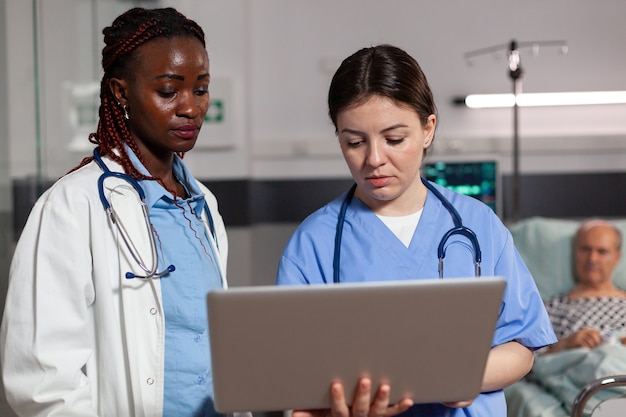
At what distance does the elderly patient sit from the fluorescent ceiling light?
71 cm

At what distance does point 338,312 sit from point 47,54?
1.41 m

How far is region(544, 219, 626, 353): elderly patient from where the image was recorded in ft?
9.55

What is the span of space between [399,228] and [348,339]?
1.17 feet

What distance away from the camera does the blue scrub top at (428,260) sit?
1.29 metres

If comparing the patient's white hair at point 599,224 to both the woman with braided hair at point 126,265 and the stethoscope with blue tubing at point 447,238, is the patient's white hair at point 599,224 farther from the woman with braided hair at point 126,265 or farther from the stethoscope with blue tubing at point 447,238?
the woman with braided hair at point 126,265

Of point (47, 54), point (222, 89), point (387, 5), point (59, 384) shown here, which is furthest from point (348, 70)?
point (387, 5)

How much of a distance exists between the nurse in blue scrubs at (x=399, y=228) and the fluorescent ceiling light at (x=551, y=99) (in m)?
2.38

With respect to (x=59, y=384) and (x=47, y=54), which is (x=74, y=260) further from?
(x=47, y=54)

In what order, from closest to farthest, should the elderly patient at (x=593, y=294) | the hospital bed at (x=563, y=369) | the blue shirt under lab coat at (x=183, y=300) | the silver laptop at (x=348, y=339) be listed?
the silver laptop at (x=348, y=339), the blue shirt under lab coat at (x=183, y=300), the hospital bed at (x=563, y=369), the elderly patient at (x=593, y=294)

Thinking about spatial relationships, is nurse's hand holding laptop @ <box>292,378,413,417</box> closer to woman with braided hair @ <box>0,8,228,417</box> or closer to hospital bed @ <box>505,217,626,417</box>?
woman with braided hair @ <box>0,8,228,417</box>

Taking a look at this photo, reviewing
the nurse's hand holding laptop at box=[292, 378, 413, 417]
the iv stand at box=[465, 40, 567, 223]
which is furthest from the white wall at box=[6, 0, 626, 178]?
the nurse's hand holding laptop at box=[292, 378, 413, 417]

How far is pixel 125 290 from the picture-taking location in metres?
1.29

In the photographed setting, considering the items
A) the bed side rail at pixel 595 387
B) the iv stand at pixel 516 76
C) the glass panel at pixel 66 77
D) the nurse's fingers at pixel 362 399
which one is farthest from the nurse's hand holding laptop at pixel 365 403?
the iv stand at pixel 516 76

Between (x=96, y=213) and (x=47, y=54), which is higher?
(x=47, y=54)
